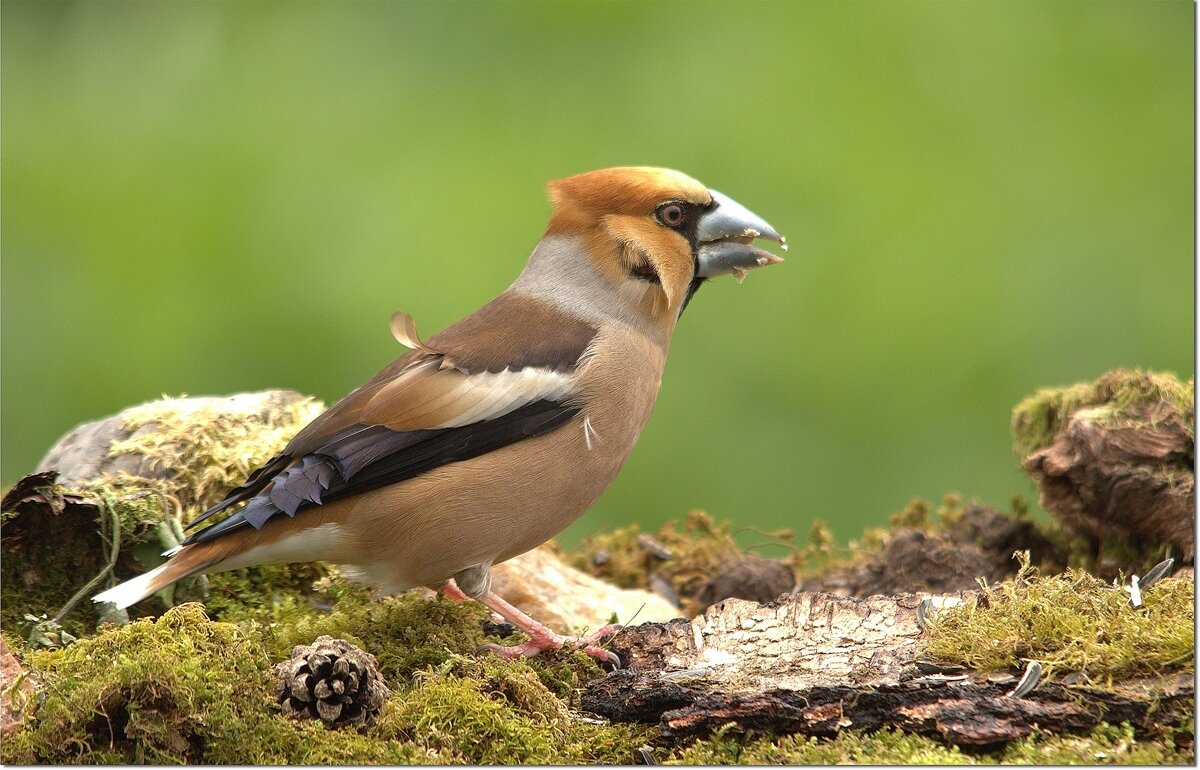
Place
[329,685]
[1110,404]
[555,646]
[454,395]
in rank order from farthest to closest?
[1110,404]
[454,395]
[555,646]
[329,685]

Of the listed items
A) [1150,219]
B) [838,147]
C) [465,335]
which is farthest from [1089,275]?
[465,335]

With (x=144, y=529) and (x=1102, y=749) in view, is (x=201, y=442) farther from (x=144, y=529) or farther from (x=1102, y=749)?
(x=1102, y=749)

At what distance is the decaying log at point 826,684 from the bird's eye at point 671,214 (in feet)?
5.08

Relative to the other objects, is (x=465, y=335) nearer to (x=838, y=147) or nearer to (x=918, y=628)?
(x=918, y=628)

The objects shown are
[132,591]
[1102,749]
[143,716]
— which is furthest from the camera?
[132,591]

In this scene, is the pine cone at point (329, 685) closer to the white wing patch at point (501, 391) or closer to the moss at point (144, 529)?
the white wing patch at point (501, 391)

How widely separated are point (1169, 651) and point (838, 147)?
237 inches

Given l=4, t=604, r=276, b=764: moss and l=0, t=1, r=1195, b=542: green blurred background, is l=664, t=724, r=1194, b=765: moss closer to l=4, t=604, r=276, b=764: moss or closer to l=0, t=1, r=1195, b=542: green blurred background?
l=4, t=604, r=276, b=764: moss

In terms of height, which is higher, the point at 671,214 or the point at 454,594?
the point at 671,214

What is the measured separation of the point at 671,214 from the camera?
4.80 metres

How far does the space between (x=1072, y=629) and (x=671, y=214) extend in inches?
85.7

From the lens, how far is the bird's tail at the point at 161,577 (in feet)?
13.0

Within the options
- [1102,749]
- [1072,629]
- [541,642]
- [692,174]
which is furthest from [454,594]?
[692,174]

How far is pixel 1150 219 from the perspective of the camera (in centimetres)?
869
